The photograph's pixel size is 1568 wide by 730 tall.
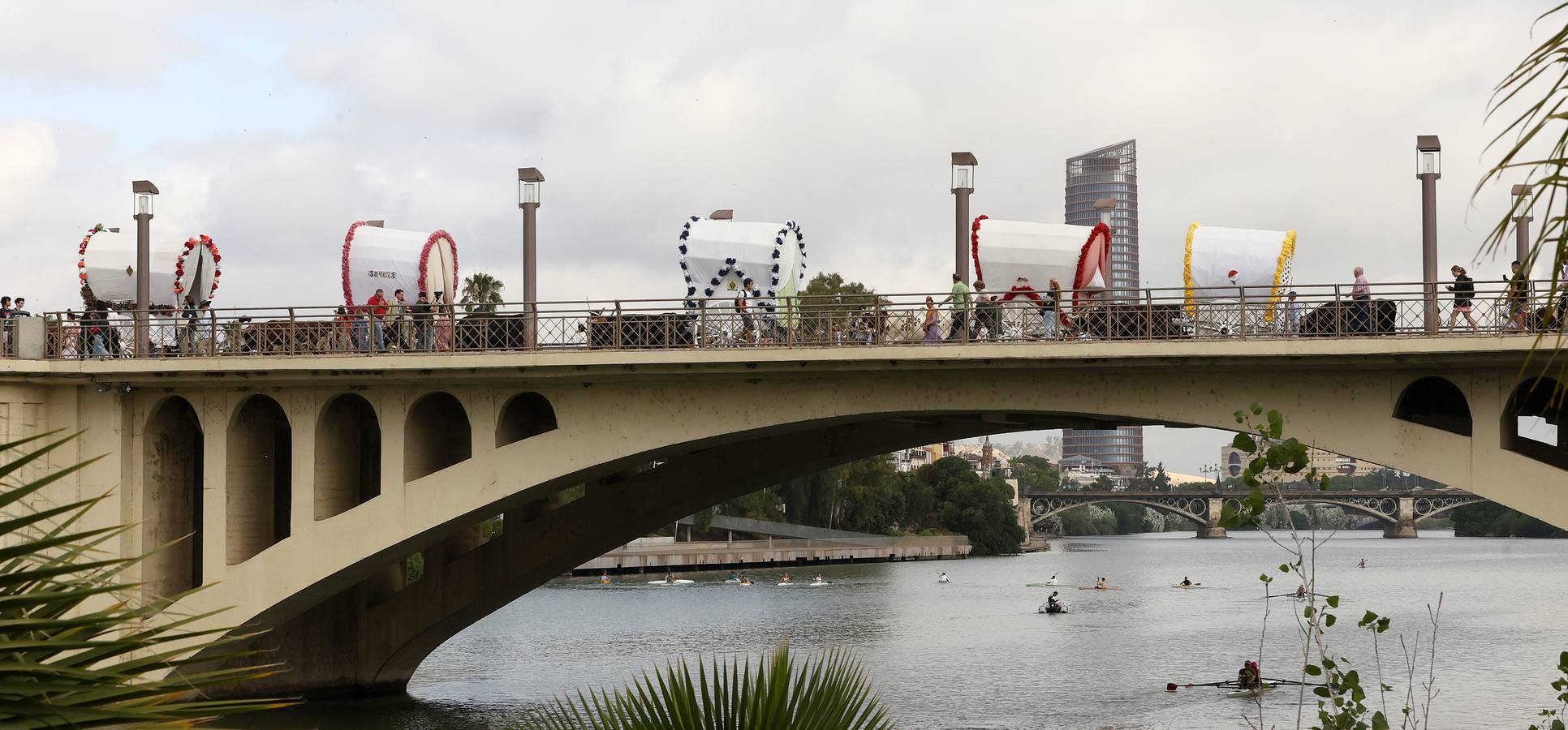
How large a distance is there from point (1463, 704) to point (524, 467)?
66.1 ft

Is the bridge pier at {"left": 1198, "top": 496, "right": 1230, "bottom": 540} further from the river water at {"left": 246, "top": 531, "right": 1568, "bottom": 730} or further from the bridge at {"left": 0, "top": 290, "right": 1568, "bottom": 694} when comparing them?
the bridge at {"left": 0, "top": 290, "right": 1568, "bottom": 694}

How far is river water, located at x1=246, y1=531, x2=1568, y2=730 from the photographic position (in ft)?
101

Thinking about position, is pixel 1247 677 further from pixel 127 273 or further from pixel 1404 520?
pixel 1404 520

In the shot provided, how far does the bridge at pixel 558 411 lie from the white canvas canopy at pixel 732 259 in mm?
1267

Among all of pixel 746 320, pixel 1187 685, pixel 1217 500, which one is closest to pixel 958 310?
pixel 746 320

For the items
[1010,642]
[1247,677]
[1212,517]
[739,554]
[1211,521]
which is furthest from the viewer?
[1212,517]

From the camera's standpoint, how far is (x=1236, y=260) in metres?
21.5

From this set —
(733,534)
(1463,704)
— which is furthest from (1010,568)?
(1463,704)

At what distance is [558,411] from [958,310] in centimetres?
594

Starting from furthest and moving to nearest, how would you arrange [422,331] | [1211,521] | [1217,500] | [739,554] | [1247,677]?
[1217,500] → [1211,521] → [739,554] → [1247,677] → [422,331]

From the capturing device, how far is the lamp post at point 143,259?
24641mm

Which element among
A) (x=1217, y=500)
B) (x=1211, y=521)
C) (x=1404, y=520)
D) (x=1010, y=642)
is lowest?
(x=1211, y=521)

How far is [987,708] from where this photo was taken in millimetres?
31344

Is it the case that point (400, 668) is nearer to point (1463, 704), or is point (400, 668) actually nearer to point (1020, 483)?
point (1463, 704)
